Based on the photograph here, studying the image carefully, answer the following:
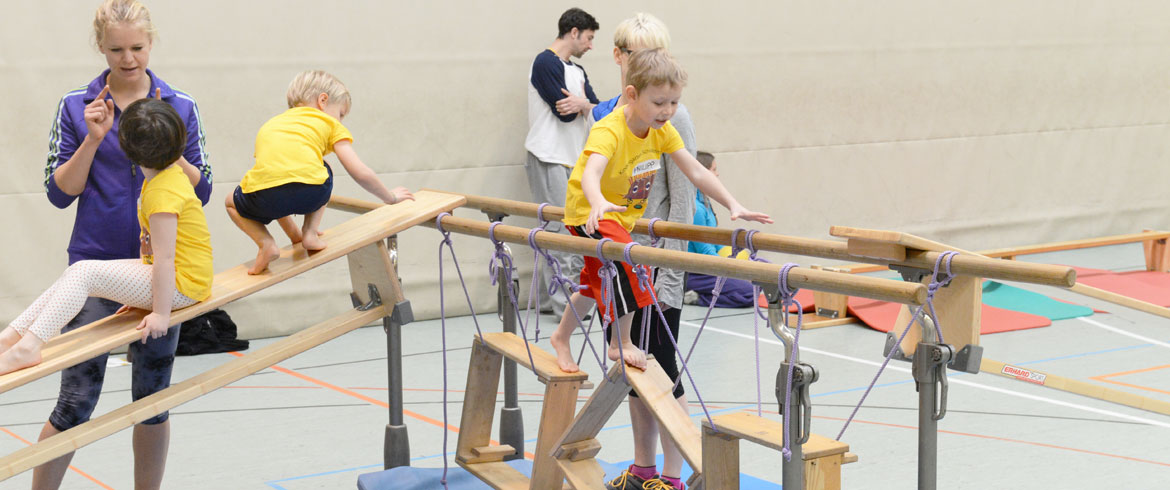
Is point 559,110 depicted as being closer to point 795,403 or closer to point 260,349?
point 260,349

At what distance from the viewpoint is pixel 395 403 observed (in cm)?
406

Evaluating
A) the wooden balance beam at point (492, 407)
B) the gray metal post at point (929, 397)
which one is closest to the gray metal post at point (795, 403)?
the gray metal post at point (929, 397)

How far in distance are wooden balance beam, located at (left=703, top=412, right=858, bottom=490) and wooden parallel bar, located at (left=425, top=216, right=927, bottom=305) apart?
325 millimetres

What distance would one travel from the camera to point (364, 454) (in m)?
4.56

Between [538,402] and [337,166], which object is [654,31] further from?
[337,166]

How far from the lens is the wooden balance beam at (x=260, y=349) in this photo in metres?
2.90

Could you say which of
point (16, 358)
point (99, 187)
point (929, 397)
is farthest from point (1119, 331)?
point (16, 358)

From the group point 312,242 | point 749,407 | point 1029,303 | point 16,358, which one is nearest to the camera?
point 16,358

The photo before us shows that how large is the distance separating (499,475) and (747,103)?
15.7 feet

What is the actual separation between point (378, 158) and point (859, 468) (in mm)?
3639

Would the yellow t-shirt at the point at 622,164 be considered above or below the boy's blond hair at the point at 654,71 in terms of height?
below

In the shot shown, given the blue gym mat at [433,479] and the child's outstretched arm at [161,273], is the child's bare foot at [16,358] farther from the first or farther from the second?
the blue gym mat at [433,479]

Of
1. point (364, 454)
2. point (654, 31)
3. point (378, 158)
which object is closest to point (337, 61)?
point (378, 158)

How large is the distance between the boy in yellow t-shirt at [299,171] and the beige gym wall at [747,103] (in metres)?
3.01
